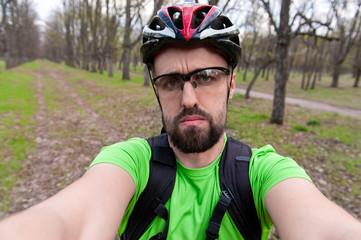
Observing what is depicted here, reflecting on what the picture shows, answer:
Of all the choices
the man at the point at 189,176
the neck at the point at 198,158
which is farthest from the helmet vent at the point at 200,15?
the neck at the point at 198,158

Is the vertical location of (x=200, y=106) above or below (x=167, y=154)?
above

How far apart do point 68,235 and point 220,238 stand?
1055mm

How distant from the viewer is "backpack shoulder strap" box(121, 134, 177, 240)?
1.54m

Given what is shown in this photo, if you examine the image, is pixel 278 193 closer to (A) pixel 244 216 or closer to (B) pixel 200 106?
(A) pixel 244 216

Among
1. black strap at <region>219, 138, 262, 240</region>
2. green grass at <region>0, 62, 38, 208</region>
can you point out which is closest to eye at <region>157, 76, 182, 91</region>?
black strap at <region>219, 138, 262, 240</region>

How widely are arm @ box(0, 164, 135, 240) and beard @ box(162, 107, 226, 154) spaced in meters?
0.53

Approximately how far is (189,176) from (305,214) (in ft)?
2.90

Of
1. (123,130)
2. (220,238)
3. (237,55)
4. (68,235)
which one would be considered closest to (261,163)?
(220,238)

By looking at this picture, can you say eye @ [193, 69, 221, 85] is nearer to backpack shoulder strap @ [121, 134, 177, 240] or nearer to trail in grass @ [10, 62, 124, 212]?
backpack shoulder strap @ [121, 134, 177, 240]

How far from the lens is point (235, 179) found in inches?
65.0

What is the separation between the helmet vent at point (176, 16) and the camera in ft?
6.65

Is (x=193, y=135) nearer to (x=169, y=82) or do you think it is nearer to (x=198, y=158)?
(x=198, y=158)

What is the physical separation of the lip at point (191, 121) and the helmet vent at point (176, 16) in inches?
38.0

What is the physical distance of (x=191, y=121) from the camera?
5.68 ft
